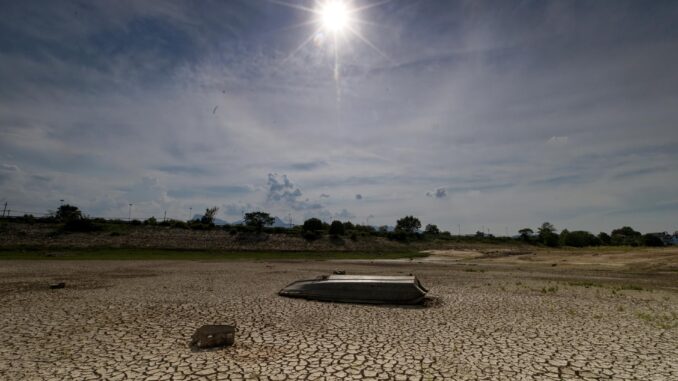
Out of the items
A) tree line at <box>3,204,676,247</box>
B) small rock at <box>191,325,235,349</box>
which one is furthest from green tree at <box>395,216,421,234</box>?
small rock at <box>191,325,235,349</box>

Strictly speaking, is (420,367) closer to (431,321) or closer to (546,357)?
(546,357)

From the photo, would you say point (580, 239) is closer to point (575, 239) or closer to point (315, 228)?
point (575, 239)

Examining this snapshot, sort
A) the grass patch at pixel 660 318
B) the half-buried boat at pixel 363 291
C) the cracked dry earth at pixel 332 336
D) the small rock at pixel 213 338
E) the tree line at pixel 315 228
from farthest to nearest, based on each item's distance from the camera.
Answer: the tree line at pixel 315 228
the half-buried boat at pixel 363 291
the grass patch at pixel 660 318
the small rock at pixel 213 338
the cracked dry earth at pixel 332 336

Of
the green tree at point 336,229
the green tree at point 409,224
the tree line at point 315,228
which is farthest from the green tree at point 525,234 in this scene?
the green tree at point 336,229

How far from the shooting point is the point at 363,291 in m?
18.0

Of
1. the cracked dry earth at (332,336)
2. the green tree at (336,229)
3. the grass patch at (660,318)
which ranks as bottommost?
the cracked dry earth at (332,336)

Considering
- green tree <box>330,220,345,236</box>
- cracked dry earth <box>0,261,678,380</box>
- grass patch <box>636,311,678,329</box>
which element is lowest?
cracked dry earth <box>0,261,678,380</box>

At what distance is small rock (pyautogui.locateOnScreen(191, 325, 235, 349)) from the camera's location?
10289 mm

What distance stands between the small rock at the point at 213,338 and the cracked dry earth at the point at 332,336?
32 cm

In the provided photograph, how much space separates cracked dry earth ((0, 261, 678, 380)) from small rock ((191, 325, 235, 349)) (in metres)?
0.32

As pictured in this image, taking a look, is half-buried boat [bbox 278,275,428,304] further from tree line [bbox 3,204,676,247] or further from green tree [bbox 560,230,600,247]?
green tree [bbox 560,230,600,247]

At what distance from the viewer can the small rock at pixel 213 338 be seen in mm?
10289

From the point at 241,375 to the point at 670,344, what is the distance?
13.7 metres

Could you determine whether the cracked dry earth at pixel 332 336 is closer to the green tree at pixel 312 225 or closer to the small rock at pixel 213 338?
the small rock at pixel 213 338
